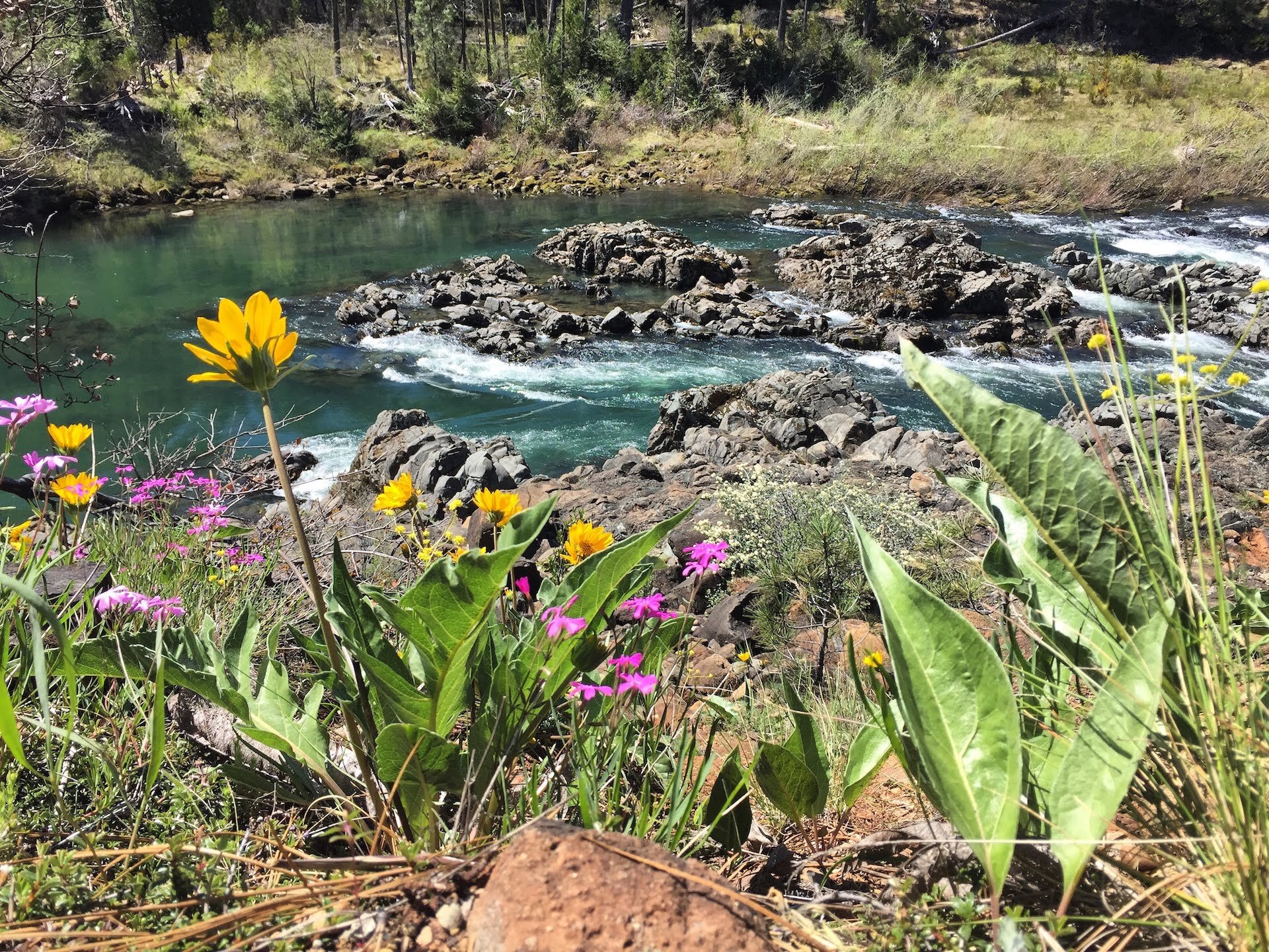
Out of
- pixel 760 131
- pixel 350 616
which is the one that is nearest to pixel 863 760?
pixel 350 616

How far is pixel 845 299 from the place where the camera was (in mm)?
12336

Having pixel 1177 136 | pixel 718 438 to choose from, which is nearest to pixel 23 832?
pixel 718 438

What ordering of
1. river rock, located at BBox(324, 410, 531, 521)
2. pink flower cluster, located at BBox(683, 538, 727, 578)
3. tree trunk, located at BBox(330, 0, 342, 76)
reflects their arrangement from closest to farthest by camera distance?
pink flower cluster, located at BBox(683, 538, 727, 578) < river rock, located at BBox(324, 410, 531, 521) < tree trunk, located at BBox(330, 0, 342, 76)

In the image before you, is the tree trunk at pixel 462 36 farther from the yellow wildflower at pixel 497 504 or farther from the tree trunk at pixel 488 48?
the yellow wildflower at pixel 497 504

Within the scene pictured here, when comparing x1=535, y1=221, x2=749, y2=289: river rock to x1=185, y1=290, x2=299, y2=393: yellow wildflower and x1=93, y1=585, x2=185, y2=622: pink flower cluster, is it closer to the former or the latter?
x1=93, y1=585, x2=185, y2=622: pink flower cluster

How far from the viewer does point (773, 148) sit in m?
22.8

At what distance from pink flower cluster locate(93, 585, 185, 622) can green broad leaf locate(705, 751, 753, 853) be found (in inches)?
36.1

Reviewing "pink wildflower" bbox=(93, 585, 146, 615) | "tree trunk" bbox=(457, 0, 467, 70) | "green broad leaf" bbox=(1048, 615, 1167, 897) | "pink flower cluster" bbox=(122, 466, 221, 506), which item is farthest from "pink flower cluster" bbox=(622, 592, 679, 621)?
"tree trunk" bbox=(457, 0, 467, 70)

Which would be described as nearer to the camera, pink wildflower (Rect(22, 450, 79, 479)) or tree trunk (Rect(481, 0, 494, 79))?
pink wildflower (Rect(22, 450, 79, 479))

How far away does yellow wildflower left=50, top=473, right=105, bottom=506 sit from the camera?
6.16 feet

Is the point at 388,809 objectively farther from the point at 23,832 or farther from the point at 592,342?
the point at 592,342

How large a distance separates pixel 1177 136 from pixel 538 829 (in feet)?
88.1

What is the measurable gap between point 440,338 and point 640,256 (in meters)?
4.45

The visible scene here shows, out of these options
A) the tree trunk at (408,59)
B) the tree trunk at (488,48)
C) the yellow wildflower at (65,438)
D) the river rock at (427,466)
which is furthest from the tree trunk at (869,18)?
the yellow wildflower at (65,438)
